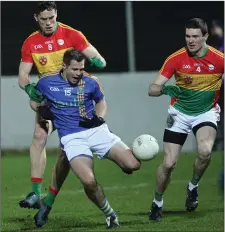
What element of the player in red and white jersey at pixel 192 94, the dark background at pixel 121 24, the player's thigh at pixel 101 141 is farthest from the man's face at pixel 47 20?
the dark background at pixel 121 24

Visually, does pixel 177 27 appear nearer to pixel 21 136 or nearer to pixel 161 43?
pixel 161 43

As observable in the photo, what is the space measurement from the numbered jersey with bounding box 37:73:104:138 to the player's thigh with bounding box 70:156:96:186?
0.36 meters

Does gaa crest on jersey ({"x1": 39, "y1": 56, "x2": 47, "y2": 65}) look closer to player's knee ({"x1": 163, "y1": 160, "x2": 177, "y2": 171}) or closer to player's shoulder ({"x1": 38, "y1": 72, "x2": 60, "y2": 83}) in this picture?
player's shoulder ({"x1": 38, "y1": 72, "x2": 60, "y2": 83})

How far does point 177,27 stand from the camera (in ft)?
64.7

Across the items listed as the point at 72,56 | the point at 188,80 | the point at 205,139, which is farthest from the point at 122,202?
the point at 72,56

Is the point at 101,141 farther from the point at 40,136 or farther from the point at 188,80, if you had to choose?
the point at 188,80

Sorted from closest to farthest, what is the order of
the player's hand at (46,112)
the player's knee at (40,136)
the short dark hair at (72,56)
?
the short dark hair at (72,56) → the player's hand at (46,112) → the player's knee at (40,136)

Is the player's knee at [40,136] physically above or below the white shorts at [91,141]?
below

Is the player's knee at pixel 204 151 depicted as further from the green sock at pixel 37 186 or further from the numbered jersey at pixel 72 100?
the green sock at pixel 37 186

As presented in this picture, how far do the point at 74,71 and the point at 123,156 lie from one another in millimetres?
1002

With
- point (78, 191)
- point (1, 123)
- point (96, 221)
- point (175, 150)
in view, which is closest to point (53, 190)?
point (96, 221)

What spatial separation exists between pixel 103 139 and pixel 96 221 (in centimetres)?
102

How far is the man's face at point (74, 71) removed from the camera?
9812mm

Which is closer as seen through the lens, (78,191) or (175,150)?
(175,150)
